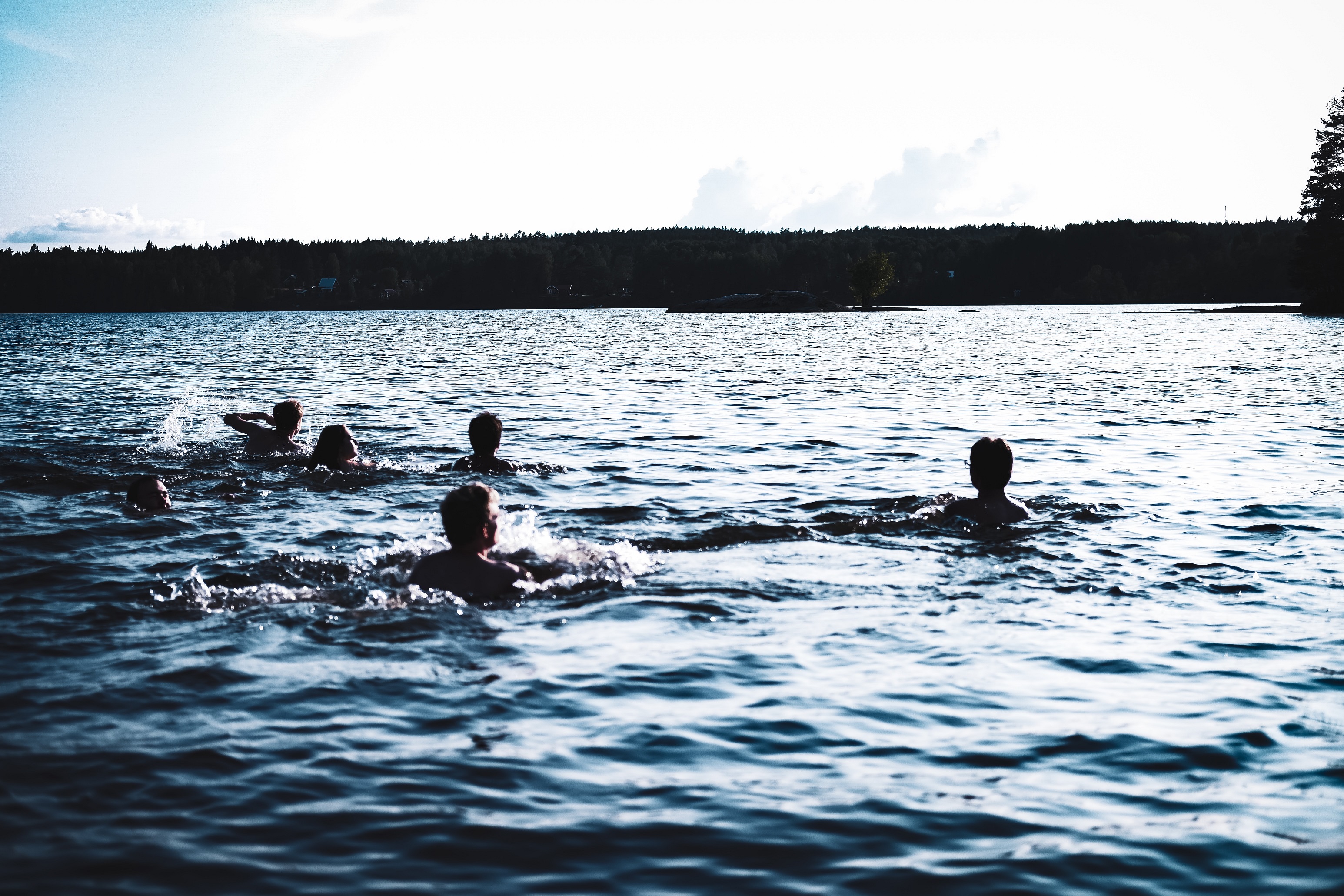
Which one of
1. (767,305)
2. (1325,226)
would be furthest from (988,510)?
(767,305)

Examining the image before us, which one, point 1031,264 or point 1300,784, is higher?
point 1031,264

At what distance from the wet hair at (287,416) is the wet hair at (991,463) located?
10.2 meters

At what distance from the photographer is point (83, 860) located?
458 cm

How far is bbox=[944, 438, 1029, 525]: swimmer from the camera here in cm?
1155

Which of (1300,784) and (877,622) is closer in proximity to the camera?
(1300,784)

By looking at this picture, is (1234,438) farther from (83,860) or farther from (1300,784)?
(83,860)

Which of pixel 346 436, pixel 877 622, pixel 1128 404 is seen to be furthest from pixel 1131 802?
pixel 1128 404

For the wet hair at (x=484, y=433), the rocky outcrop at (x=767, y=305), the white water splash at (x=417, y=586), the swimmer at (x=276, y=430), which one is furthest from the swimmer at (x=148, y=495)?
the rocky outcrop at (x=767, y=305)

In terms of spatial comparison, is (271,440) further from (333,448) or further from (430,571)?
(430,571)

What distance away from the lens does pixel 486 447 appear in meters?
15.4

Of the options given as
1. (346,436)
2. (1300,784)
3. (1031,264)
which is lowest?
(1300,784)

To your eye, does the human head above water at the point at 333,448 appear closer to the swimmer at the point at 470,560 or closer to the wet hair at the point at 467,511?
the swimmer at the point at 470,560

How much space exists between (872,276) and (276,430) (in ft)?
456

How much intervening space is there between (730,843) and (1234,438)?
18357 millimetres
